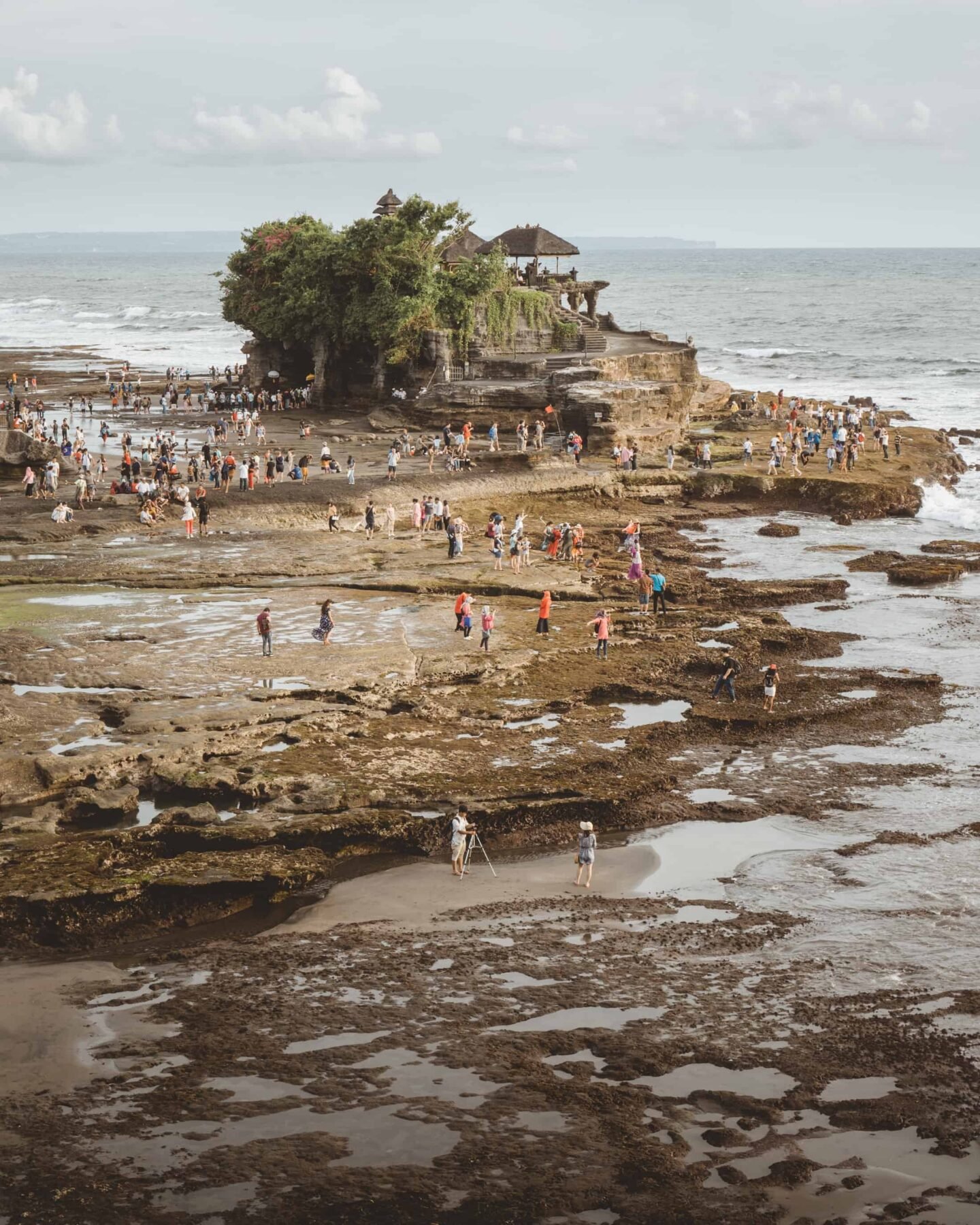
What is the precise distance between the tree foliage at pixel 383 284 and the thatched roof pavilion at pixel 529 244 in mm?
4657

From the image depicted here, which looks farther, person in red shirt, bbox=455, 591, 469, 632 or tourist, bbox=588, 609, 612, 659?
person in red shirt, bbox=455, 591, 469, 632

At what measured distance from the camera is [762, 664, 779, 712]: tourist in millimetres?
21219

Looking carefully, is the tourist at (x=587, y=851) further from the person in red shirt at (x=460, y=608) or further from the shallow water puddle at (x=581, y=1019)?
the person in red shirt at (x=460, y=608)

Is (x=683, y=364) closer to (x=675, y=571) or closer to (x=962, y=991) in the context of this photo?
(x=675, y=571)

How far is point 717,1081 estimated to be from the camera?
11.6 metres

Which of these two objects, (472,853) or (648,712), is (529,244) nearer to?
(648,712)

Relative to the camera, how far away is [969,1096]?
11344mm

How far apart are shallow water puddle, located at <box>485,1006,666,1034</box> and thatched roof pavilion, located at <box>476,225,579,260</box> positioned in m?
44.0

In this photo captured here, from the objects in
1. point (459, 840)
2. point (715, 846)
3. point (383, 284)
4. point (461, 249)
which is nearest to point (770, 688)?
point (715, 846)

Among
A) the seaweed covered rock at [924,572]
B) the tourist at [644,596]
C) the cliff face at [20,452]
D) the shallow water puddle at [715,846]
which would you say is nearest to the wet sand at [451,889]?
the shallow water puddle at [715,846]

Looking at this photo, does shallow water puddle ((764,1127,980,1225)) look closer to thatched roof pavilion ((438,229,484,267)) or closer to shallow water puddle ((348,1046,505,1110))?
shallow water puddle ((348,1046,505,1110))

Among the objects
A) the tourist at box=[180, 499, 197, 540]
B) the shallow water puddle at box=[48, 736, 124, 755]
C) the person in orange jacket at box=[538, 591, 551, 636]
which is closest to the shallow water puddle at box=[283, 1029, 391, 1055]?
the shallow water puddle at box=[48, 736, 124, 755]

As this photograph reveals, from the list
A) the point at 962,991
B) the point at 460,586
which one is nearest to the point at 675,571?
the point at 460,586

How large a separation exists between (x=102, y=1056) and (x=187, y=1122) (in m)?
1.42
